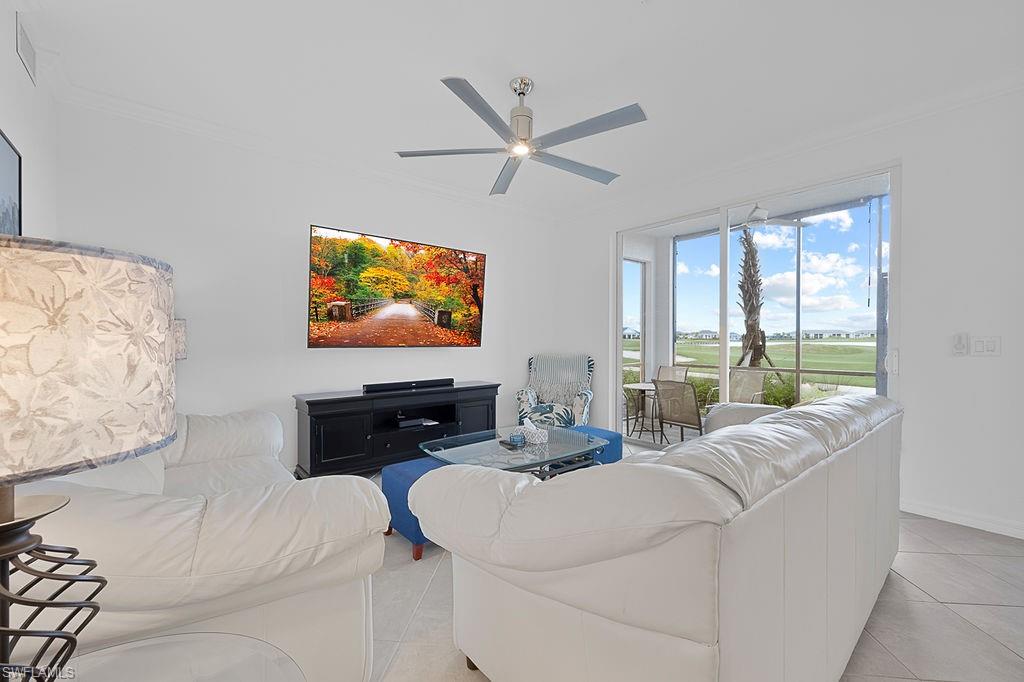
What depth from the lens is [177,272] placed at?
324 cm

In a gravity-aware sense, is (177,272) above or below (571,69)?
below

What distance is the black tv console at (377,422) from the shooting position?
350 cm

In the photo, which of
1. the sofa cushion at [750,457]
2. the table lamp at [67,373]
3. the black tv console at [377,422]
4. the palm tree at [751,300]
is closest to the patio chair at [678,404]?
the palm tree at [751,300]

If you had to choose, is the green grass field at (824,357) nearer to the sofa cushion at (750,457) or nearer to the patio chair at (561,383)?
the patio chair at (561,383)

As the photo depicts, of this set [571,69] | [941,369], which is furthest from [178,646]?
Result: [941,369]

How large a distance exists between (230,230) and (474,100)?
7.73 ft

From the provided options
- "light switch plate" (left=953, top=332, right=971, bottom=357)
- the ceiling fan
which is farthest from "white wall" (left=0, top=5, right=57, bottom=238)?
"light switch plate" (left=953, top=332, right=971, bottom=357)

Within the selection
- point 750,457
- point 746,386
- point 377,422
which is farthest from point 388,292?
point 750,457

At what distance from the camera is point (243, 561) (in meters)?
1.05

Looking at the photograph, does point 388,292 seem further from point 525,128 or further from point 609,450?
point 609,450

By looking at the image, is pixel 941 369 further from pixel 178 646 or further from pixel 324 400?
pixel 324 400

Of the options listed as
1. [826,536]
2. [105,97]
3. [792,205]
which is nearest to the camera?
[826,536]

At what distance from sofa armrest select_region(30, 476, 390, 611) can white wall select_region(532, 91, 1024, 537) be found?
3.62m

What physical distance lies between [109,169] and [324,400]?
6.84 feet
